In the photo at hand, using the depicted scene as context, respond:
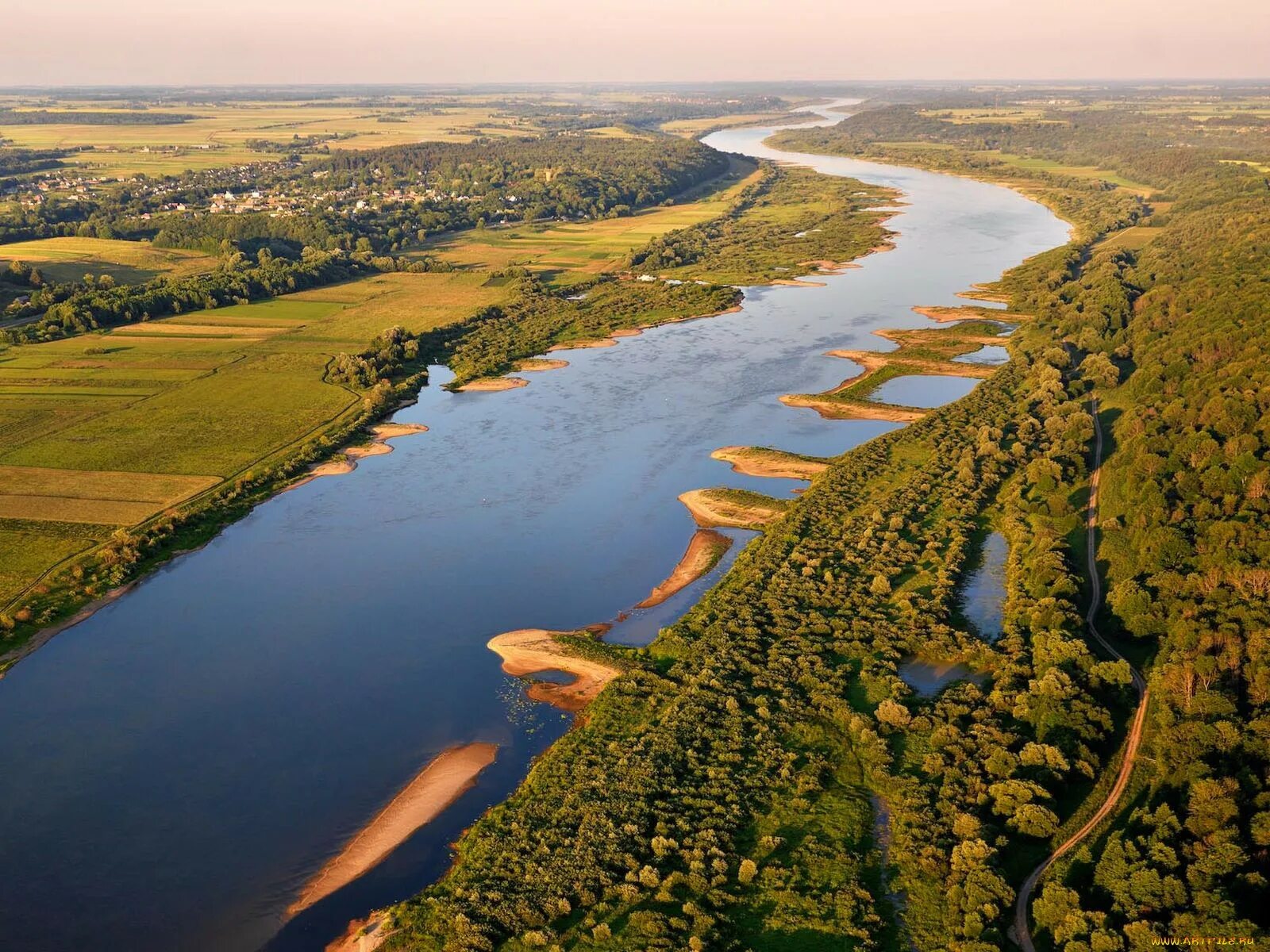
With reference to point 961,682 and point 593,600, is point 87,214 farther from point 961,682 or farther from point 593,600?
point 961,682

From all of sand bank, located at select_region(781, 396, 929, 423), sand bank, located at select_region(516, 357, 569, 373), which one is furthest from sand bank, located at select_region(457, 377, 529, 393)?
sand bank, located at select_region(781, 396, 929, 423)

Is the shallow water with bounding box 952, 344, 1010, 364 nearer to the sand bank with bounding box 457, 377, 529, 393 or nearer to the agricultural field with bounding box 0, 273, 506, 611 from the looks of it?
the sand bank with bounding box 457, 377, 529, 393

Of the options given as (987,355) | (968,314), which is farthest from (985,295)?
(987,355)

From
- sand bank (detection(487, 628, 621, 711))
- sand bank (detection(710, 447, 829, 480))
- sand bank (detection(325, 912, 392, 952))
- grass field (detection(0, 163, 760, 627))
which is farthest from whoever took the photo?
sand bank (detection(710, 447, 829, 480))

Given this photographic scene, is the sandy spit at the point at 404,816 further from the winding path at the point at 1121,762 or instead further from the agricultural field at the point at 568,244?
the agricultural field at the point at 568,244

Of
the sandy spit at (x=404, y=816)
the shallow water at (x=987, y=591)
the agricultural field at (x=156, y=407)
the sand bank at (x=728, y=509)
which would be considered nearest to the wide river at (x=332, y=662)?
the sandy spit at (x=404, y=816)
